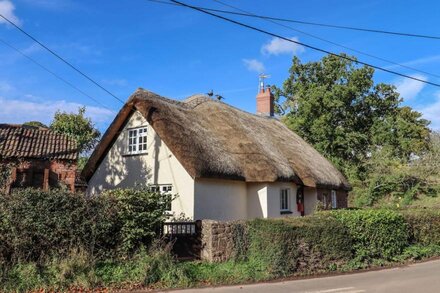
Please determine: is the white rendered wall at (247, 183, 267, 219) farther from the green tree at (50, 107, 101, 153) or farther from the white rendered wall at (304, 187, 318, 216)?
the green tree at (50, 107, 101, 153)

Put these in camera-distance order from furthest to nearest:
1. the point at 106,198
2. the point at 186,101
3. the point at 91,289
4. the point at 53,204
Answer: the point at 186,101 → the point at 106,198 → the point at 53,204 → the point at 91,289

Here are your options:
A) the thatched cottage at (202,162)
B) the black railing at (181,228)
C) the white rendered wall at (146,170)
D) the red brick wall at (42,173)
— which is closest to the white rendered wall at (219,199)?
the thatched cottage at (202,162)

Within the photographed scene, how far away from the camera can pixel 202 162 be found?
1716 cm

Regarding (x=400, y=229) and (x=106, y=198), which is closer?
(x=106, y=198)

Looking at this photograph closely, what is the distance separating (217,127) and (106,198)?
1095cm

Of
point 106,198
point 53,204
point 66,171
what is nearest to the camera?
point 53,204

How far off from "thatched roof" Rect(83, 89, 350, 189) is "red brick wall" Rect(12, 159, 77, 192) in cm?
249

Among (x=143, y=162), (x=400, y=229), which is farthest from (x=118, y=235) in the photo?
(x=400, y=229)

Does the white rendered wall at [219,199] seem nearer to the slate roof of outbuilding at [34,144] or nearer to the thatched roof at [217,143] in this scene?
the thatched roof at [217,143]

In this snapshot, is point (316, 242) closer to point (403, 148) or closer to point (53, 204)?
point (53, 204)

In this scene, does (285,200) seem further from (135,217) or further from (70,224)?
(70,224)

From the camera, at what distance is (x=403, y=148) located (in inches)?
1572

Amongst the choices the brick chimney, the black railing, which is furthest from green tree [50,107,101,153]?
the black railing

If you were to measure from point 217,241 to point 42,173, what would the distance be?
29.8 feet
